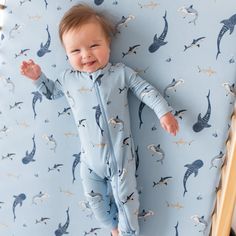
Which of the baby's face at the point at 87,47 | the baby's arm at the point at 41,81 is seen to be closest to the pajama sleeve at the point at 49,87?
the baby's arm at the point at 41,81

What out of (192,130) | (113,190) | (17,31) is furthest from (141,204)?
(17,31)

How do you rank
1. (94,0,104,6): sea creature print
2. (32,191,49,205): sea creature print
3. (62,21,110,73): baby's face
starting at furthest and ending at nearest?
1. (32,191,49,205): sea creature print
2. (94,0,104,6): sea creature print
3. (62,21,110,73): baby's face

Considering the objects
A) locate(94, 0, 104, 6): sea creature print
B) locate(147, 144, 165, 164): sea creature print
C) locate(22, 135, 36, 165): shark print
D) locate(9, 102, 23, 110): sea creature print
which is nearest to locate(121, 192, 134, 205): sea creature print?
locate(147, 144, 165, 164): sea creature print

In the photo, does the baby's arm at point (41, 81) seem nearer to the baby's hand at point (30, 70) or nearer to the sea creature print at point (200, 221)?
the baby's hand at point (30, 70)

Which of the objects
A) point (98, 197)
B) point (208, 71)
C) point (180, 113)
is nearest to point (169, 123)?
point (180, 113)

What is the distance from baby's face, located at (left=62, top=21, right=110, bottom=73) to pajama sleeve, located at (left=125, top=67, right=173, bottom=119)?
85 mm

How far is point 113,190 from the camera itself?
1141 mm

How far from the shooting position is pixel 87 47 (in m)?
1.09

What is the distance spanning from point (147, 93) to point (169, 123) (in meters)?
0.10

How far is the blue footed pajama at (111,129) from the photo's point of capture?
1116 mm

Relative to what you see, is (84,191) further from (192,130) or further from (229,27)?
(229,27)

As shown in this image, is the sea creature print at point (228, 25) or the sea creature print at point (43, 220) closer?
the sea creature print at point (228, 25)

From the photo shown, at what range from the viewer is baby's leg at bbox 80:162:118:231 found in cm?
116

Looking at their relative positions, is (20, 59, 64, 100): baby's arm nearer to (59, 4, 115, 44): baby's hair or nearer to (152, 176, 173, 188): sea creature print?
(59, 4, 115, 44): baby's hair
